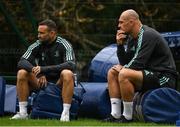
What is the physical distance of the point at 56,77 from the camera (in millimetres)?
9750

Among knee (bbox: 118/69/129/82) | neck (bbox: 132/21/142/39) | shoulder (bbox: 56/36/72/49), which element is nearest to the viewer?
knee (bbox: 118/69/129/82)

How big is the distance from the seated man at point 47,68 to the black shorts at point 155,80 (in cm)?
82

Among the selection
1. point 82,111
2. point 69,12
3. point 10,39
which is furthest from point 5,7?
point 82,111

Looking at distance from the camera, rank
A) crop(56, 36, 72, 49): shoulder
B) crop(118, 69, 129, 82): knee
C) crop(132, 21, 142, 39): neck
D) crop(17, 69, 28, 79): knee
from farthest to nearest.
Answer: crop(56, 36, 72, 49): shoulder → crop(17, 69, 28, 79): knee → crop(132, 21, 142, 39): neck → crop(118, 69, 129, 82): knee

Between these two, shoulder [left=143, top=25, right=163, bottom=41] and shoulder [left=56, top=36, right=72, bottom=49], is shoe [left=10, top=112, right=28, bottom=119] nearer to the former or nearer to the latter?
shoulder [left=56, top=36, right=72, bottom=49]

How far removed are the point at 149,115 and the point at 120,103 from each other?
376 mm

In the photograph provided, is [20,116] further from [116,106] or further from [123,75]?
[123,75]

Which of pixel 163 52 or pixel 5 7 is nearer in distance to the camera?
pixel 163 52

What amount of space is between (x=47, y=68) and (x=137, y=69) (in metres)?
1.05

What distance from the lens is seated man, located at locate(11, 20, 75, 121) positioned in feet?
30.8

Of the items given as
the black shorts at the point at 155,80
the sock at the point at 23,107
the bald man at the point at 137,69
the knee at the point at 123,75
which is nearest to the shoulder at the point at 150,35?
the bald man at the point at 137,69

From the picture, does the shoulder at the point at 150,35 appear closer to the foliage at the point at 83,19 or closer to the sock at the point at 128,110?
the sock at the point at 128,110

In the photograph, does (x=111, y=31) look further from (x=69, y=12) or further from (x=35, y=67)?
(x=35, y=67)

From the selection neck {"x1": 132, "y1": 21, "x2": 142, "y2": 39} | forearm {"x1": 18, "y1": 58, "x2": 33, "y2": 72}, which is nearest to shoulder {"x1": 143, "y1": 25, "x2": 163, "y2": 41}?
neck {"x1": 132, "y1": 21, "x2": 142, "y2": 39}
